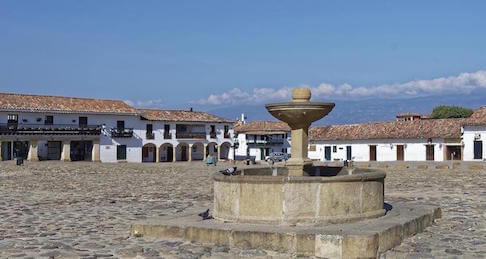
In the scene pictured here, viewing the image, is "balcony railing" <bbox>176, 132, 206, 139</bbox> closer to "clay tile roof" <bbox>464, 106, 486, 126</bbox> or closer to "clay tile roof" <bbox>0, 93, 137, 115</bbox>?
"clay tile roof" <bbox>0, 93, 137, 115</bbox>

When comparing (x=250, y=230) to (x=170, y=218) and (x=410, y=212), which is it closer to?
(x=170, y=218)

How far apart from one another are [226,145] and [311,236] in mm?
53144

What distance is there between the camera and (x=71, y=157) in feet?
158

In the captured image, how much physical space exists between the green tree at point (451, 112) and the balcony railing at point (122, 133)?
41.6 metres

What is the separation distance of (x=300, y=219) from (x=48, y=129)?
1608 inches

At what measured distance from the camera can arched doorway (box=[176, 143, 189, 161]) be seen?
189ft

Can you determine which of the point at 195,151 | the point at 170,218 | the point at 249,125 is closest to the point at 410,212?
the point at 170,218

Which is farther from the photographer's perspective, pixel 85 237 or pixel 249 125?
pixel 249 125

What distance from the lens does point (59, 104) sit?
157ft

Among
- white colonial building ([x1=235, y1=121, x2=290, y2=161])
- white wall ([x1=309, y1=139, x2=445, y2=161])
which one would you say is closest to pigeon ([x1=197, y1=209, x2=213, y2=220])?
white wall ([x1=309, y1=139, x2=445, y2=161])

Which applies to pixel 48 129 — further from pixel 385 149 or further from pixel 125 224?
pixel 125 224

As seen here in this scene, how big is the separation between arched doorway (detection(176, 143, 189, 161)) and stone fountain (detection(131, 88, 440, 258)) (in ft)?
160

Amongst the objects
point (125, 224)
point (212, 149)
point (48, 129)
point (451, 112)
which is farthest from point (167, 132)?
point (125, 224)

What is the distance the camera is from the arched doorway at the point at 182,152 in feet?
189
